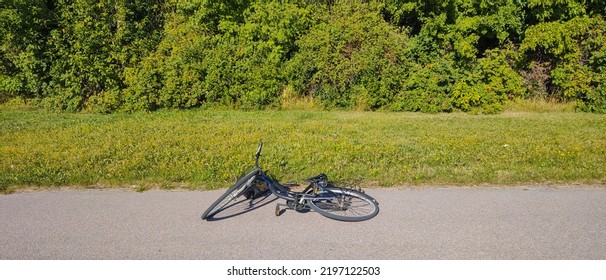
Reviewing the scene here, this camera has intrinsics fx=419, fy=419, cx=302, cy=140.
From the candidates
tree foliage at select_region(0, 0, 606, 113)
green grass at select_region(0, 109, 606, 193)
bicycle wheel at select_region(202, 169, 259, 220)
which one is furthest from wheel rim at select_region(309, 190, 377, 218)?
tree foliage at select_region(0, 0, 606, 113)

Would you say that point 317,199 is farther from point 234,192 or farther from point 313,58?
point 313,58

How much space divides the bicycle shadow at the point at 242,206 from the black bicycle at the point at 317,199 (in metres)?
0.06

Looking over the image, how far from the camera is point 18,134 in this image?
902 centimetres

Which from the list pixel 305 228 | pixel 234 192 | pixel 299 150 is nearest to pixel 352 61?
pixel 299 150

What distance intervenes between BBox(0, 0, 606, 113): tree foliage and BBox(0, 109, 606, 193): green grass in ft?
5.43

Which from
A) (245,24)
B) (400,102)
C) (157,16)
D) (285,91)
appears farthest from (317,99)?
(157,16)

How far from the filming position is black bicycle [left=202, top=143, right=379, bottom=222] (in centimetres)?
464

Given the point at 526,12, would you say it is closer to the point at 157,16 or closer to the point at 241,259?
the point at 157,16

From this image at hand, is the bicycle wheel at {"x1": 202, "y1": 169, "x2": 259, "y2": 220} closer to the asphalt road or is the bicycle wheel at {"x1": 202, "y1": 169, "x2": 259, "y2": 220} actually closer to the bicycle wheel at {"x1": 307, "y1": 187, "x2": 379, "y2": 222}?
the asphalt road

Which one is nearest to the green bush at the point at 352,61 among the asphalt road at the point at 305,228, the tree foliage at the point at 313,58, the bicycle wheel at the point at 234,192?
the tree foliage at the point at 313,58

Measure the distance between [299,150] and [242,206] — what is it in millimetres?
2671

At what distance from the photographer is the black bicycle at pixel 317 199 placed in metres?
4.64

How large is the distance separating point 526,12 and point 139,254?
45.7 feet

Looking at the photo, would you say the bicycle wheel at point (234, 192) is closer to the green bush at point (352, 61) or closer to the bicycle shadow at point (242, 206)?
the bicycle shadow at point (242, 206)
